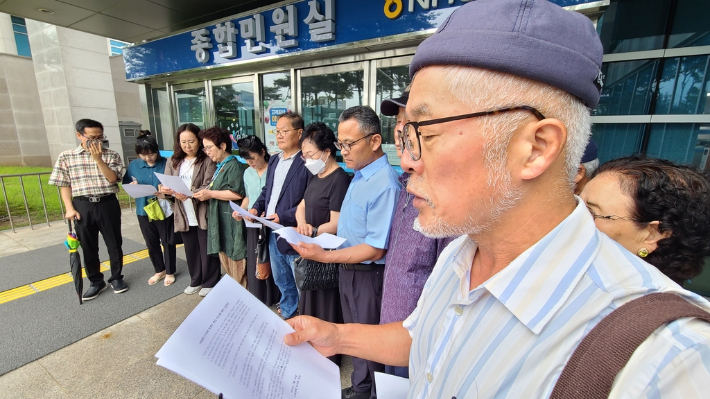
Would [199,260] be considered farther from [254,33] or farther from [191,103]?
[191,103]

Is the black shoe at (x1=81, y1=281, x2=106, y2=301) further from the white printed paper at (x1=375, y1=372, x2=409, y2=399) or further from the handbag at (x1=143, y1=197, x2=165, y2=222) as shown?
the white printed paper at (x1=375, y1=372, x2=409, y2=399)

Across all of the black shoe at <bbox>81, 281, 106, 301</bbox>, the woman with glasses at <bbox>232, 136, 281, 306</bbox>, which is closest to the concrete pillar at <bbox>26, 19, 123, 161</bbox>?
the black shoe at <bbox>81, 281, 106, 301</bbox>

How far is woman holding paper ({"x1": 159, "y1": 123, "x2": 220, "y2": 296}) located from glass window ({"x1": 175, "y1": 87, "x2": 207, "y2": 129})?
2.88m

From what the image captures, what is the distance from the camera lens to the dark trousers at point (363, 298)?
2.07 m

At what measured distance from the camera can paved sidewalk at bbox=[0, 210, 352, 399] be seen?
7.64ft

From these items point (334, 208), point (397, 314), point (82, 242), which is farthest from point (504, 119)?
point (82, 242)

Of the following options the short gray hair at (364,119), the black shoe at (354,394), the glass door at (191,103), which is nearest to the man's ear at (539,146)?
the short gray hair at (364,119)

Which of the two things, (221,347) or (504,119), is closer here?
(504,119)

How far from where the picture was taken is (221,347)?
883 mm

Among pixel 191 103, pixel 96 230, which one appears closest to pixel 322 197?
pixel 96 230

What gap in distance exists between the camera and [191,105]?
20.9 ft

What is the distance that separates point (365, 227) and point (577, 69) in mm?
1515

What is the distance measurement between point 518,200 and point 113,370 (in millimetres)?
3333

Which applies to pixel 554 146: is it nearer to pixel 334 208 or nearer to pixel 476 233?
pixel 476 233
